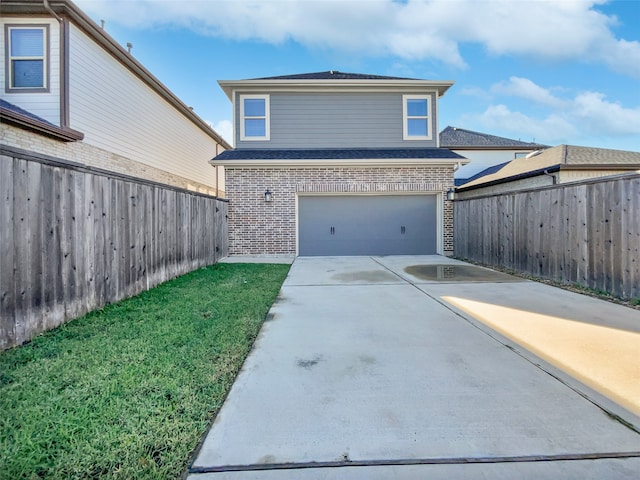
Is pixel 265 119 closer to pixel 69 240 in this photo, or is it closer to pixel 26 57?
pixel 26 57

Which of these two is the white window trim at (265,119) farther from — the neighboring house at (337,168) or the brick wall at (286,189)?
the brick wall at (286,189)

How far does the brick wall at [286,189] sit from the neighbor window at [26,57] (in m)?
4.63

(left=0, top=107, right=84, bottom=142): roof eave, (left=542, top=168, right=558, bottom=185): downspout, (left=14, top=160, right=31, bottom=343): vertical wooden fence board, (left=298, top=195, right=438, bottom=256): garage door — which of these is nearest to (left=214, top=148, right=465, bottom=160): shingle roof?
(left=298, top=195, right=438, bottom=256): garage door

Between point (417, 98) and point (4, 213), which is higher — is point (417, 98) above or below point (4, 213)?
above

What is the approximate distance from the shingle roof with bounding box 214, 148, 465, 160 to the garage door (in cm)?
124

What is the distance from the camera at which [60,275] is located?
3586 millimetres

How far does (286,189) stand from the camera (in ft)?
33.2

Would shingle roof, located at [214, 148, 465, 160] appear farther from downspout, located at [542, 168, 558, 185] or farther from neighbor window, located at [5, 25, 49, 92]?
neighbor window, located at [5, 25, 49, 92]

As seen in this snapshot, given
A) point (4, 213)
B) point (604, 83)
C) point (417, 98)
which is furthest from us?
point (604, 83)

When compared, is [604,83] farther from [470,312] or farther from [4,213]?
[4,213]

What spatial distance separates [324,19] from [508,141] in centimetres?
1336

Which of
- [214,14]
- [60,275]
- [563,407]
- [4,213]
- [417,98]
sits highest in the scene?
[214,14]

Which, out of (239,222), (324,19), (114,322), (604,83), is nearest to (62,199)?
(114,322)

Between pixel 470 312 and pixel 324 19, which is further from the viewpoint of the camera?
pixel 324 19
